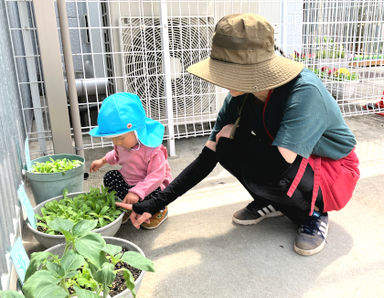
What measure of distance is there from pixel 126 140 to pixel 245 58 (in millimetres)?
699

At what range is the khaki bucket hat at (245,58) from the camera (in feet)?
4.02

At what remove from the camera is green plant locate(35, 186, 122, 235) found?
1.55 meters

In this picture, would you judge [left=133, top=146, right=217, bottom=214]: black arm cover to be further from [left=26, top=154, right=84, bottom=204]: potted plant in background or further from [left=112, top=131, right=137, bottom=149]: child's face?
[left=26, top=154, right=84, bottom=204]: potted plant in background

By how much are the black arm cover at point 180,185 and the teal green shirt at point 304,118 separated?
0.25 m

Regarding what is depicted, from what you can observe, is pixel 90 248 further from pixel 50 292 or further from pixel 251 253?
pixel 251 253

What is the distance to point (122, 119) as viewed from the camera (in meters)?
1.58

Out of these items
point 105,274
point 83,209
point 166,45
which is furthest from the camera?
point 166,45

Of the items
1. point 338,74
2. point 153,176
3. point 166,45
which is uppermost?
point 166,45

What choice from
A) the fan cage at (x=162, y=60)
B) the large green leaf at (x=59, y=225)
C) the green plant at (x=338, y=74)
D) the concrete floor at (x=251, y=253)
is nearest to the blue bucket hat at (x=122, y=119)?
the concrete floor at (x=251, y=253)

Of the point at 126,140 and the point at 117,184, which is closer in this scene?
the point at 126,140

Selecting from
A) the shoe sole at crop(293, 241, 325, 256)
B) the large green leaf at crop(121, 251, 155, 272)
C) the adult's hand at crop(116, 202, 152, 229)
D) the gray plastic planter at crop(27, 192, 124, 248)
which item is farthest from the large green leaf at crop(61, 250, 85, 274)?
the shoe sole at crop(293, 241, 325, 256)

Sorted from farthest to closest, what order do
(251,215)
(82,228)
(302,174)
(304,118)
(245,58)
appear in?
(251,215) < (302,174) < (304,118) < (245,58) < (82,228)

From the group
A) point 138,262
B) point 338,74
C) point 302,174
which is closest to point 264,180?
point 302,174

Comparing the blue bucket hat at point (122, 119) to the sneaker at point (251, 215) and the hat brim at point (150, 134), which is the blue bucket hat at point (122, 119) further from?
the sneaker at point (251, 215)
